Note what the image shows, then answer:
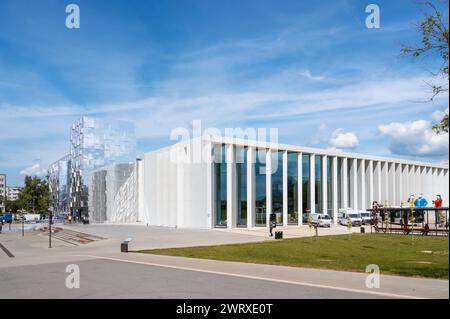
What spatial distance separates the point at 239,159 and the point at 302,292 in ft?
134

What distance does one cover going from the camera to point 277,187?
180ft

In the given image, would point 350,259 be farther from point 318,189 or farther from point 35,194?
point 35,194

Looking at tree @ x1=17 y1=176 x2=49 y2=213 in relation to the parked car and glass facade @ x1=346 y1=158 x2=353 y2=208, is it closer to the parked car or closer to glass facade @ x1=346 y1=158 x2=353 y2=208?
glass facade @ x1=346 y1=158 x2=353 y2=208

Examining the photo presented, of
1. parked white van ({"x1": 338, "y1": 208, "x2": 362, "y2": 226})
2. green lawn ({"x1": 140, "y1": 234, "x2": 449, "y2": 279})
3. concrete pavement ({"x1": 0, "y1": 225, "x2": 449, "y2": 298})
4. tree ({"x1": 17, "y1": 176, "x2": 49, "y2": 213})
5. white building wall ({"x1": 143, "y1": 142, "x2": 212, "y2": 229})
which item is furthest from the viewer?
tree ({"x1": 17, "y1": 176, "x2": 49, "y2": 213})

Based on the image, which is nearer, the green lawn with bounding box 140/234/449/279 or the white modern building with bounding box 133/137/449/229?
the green lawn with bounding box 140/234/449/279

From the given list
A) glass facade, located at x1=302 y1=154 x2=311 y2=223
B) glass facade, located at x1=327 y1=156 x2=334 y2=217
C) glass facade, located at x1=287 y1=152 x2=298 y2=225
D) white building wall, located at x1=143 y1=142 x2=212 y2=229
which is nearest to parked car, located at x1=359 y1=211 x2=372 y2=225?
glass facade, located at x1=327 y1=156 x2=334 y2=217

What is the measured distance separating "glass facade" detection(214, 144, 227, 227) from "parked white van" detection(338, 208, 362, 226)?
15730 mm

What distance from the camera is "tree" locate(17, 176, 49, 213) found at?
385ft

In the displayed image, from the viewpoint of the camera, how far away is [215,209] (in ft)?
165

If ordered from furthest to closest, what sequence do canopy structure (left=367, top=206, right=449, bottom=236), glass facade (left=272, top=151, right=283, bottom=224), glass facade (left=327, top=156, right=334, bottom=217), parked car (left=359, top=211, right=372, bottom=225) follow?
glass facade (left=327, top=156, right=334, bottom=217) → parked car (left=359, top=211, right=372, bottom=225) → glass facade (left=272, top=151, right=283, bottom=224) → canopy structure (left=367, top=206, right=449, bottom=236)

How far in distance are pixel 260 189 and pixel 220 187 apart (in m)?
5.35
